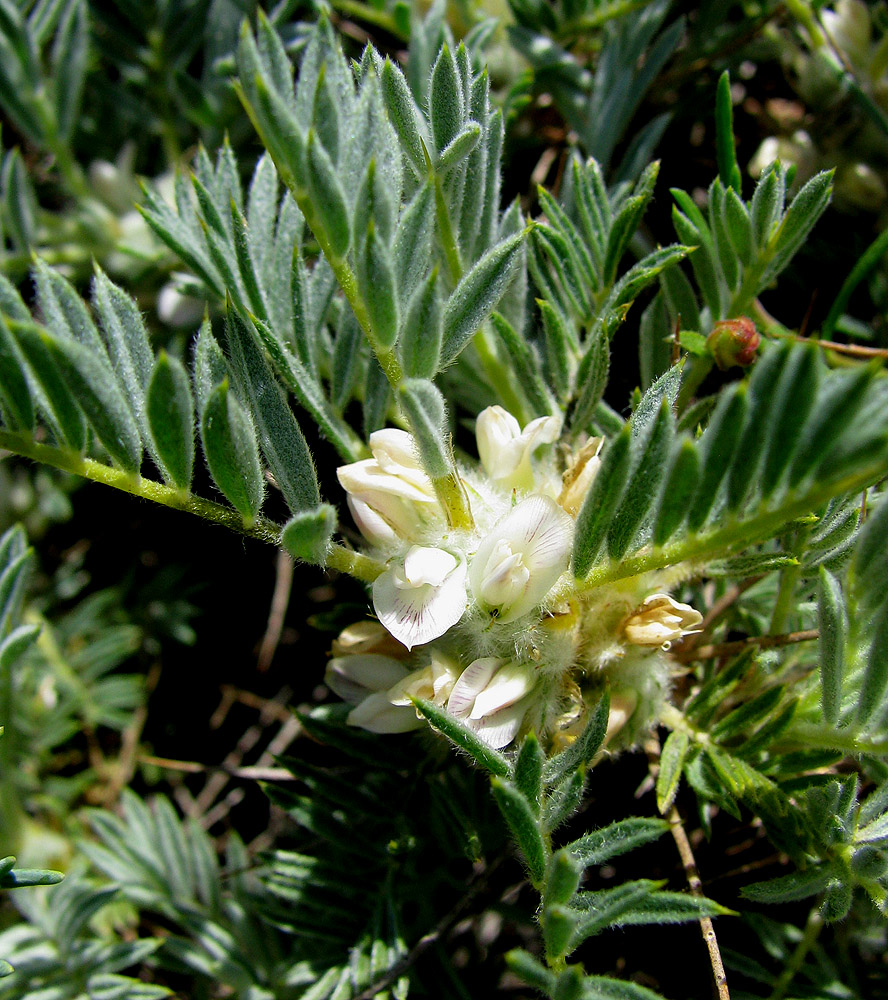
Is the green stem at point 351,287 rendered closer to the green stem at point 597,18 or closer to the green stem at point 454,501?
the green stem at point 454,501

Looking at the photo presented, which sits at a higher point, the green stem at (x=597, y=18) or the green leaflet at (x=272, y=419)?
the green stem at (x=597, y=18)

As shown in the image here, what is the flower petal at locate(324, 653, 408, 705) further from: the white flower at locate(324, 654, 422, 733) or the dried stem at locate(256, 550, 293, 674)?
the dried stem at locate(256, 550, 293, 674)

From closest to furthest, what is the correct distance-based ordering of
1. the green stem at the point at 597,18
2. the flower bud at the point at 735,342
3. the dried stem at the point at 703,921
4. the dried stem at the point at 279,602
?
the dried stem at the point at 703,921 → the flower bud at the point at 735,342 → the green stem at the point at 597,18 → the dried stem at the point at 279,602

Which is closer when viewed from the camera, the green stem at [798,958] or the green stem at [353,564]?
the green stem at [353,564]

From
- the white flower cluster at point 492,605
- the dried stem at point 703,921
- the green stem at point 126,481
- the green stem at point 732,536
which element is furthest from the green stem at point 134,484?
the dried stem at point 703,921

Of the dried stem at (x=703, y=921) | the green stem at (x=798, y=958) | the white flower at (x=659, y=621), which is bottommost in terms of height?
the green stem at (x=798, y=958)

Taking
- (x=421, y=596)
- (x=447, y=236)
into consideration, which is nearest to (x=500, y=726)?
(x=421, y=596)

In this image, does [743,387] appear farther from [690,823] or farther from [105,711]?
[105,711]

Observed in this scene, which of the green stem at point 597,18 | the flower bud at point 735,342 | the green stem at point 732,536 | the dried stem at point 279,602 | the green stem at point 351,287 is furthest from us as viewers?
the dried stem at point 279,602
